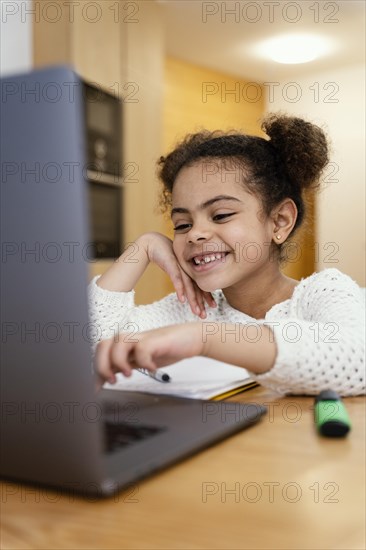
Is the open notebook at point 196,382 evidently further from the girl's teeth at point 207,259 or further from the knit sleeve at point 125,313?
the girl's teeth at point 207,259

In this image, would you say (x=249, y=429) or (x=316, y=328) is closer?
(x=249, y=429)

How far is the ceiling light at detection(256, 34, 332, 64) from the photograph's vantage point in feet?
14.9

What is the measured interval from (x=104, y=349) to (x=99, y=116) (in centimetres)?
269

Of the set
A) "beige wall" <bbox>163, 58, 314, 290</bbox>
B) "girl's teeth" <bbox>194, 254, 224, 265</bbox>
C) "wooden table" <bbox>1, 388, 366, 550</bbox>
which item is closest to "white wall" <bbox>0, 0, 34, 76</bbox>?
"beige wall" <bbox>163, 58, 314, 290</bbox>

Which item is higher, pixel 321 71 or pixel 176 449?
pixel 321 71

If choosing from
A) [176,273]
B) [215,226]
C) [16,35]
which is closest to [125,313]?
[176,273]

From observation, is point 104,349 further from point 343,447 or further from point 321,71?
point 321,71

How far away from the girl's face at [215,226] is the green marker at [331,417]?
2.21ft

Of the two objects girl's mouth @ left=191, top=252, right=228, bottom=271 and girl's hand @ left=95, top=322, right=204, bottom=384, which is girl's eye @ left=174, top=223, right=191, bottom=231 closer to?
girl's mouth @ left=191, top=252, right=228, bottom=271

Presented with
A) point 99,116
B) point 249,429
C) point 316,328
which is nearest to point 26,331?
point 249,429

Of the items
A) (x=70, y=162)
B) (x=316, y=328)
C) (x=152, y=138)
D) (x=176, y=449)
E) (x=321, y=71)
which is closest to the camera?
(x=70, y=162)

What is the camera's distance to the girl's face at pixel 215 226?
1264mm

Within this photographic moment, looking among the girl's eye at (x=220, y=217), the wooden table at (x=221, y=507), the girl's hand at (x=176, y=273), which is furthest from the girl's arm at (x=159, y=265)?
the wooden table at (x=221, y=507)

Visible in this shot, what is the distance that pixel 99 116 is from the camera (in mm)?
3021
